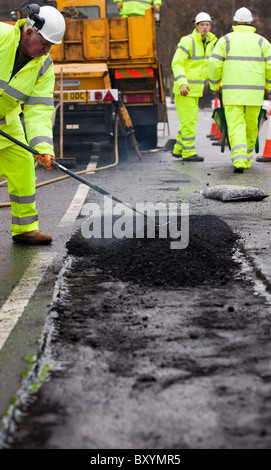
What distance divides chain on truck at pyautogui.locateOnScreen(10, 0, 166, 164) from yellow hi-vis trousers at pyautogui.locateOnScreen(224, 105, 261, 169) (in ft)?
7.86

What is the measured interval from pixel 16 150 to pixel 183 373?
10.5ft

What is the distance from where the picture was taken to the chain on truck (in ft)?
39.9

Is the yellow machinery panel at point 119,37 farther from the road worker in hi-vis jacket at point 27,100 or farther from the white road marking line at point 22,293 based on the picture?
the white road marking line at point 22,293

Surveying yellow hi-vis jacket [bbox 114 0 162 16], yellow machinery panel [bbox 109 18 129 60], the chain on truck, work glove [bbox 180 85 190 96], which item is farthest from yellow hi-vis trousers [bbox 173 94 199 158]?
yellow hi-vis jacket [bbox 114 0 162 16]

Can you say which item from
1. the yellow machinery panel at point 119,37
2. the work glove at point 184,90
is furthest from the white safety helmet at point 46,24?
the yellow machinery panel at point 119,37

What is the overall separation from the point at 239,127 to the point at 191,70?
251 cm

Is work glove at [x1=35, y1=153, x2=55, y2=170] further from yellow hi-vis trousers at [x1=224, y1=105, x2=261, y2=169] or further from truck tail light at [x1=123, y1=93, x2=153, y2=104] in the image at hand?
truck tail light at [x1=123, y1=93, x2=153, y2=104]

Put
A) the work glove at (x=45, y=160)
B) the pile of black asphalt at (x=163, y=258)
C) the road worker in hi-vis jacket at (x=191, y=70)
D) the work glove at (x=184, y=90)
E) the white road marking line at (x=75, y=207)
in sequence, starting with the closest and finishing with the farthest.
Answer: the pile of black asphalt at (x=163, y=258), the work glove at (x=45, y=160), the white road marking line at (x=75, y=207), the work glove at (x=184, y=90), the road worker in hi-vis jacket at (x=191, y=70)

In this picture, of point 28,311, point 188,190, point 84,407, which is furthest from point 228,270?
point 188,190

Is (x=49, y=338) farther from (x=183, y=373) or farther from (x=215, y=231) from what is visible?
(x=215, y=231)

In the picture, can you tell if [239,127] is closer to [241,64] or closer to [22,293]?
[241,64]

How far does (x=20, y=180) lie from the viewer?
19.2 feet

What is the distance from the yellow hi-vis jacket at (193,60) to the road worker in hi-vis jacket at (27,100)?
6587 millimetres

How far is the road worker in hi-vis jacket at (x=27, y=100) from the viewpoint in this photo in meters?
5.14
